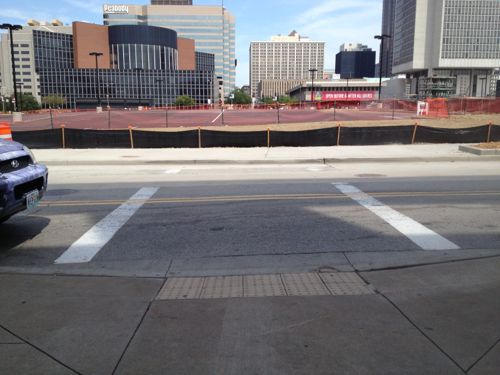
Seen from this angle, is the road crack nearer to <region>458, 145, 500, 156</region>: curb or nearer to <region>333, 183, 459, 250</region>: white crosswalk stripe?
<region>333, 183, 459, 250</region>: white crosswalk stripe

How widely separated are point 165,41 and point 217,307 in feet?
533

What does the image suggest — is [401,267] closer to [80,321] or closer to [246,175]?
[80,321]

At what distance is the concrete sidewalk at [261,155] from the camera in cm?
1595

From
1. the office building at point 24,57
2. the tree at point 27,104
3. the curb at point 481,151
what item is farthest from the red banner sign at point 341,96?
the office building at point 24,57

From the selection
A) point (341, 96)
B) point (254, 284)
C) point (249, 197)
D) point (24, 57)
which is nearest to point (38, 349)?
point (254, 284)

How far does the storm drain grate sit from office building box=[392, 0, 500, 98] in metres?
133

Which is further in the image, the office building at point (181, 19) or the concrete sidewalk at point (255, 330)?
the office building at point (181, 19)

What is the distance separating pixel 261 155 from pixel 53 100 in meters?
140

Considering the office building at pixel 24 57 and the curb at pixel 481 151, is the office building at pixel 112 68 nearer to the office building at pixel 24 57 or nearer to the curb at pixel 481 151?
the office building at pixel 24 57

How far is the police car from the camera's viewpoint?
533 centimetres

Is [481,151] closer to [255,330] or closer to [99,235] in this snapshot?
[99,235]

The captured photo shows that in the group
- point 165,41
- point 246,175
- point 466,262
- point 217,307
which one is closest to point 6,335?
point 217,307

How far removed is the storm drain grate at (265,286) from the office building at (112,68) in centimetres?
14731

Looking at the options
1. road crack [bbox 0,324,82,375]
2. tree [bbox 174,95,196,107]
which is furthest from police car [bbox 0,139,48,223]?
tree [bbox 174,95,196,107]
